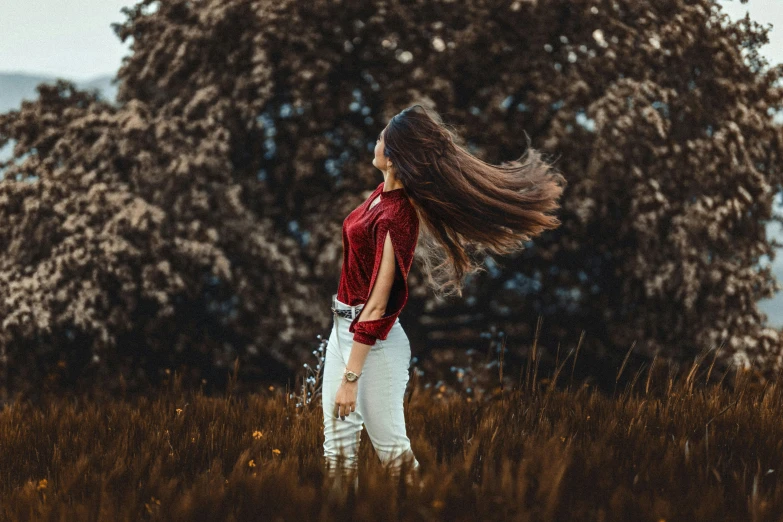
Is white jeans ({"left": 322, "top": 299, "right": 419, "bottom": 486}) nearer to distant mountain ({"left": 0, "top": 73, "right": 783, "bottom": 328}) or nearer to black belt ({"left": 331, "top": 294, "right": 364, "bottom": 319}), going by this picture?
black belt ({"left": 331, "top": 294, "right": 364, "bottom": 319})

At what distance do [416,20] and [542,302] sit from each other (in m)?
3.72

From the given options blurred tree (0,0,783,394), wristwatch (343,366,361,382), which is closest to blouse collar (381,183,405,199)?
wristwatch (343,366,361,382)

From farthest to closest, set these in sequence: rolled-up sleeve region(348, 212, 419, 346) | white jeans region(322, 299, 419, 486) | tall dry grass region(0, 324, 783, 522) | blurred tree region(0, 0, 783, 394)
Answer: blurred tree region(0, 0, 783, 394) → white jeans region(322, 299, 419, 486) → rolled-up sleeve region(348, 212, 419, 346) → tall dry grass region(0, 324, 783, 522)

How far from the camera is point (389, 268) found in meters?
3.39

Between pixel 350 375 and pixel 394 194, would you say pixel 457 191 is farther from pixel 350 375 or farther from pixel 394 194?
pixel 350 375

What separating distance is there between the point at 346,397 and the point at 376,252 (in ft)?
2.23

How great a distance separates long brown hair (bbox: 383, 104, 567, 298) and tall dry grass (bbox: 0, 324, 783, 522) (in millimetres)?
1026

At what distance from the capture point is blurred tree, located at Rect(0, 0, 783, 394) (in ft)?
26.5

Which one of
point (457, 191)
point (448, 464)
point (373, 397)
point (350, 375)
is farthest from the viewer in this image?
point (448, 464)

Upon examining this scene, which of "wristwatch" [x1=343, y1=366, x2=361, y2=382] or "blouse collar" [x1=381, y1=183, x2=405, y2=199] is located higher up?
"blouse collar" [x1=381, y1=183, x2=405, y2=199]

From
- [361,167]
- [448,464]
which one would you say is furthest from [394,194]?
[361,167]

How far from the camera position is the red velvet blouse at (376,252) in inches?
133

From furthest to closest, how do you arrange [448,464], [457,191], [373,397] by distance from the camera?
1. [448,464]
2. [457,191]
3. [373,397]

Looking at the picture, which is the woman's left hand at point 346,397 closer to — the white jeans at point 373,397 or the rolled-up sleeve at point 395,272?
the white jeans at point 373,397
